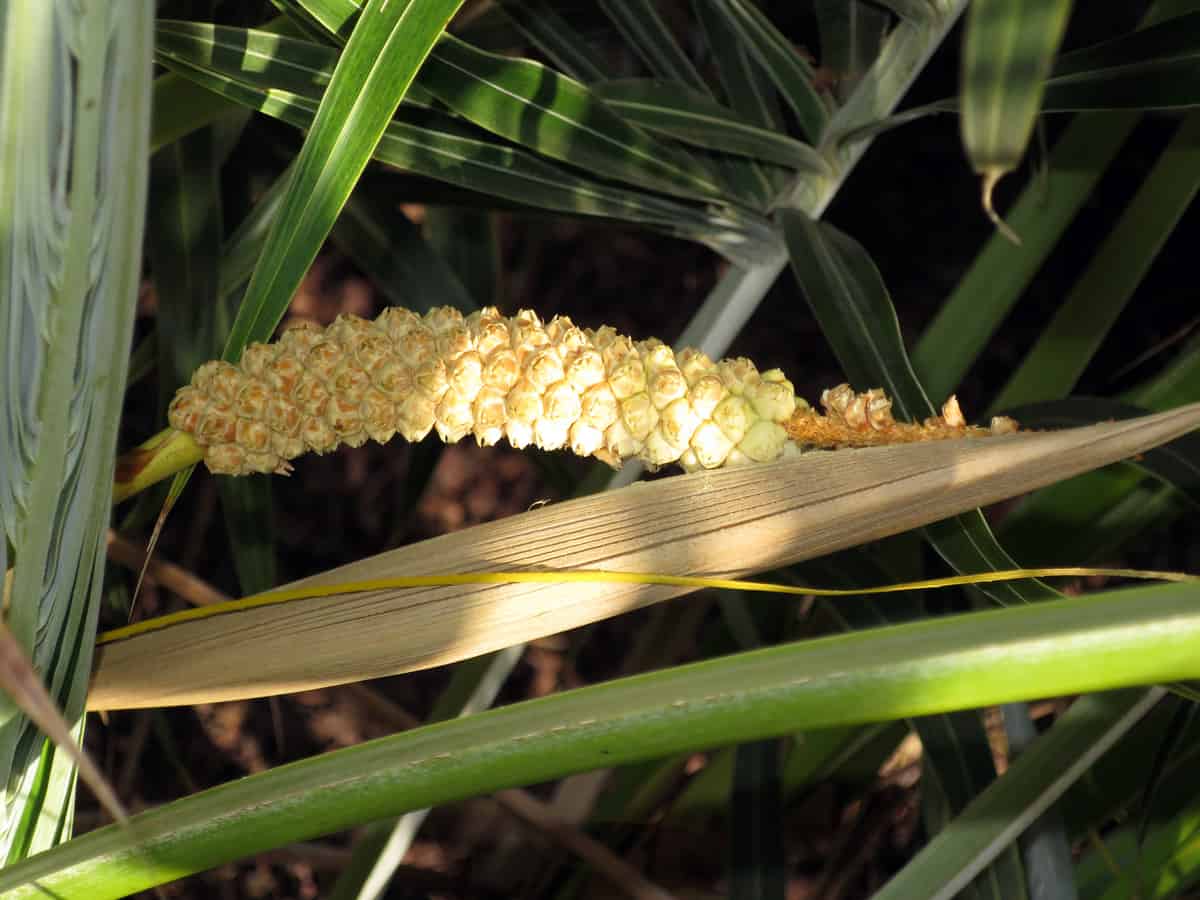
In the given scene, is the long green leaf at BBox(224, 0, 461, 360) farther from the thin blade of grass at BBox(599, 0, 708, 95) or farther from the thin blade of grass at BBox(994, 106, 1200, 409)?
the thin blade of grass at BBox(994, 106, 1200, 409)

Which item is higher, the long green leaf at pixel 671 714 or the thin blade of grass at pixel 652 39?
the thin blade of grass at pixel 652 39

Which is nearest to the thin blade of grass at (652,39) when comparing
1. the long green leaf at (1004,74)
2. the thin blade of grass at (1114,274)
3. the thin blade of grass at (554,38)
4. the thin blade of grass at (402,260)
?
the thin blade of grass at (554,38)

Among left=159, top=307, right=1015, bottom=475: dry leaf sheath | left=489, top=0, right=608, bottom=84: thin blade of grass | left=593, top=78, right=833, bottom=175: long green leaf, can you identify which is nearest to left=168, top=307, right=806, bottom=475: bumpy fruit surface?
left=159, top=307, right=1015, bottom=475: dry leaf sheath

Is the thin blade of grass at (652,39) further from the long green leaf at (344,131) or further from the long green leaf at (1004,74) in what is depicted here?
the long green leaf at (1004,74)

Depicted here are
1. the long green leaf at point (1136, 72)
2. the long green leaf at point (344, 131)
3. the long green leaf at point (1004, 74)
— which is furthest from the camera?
the long green leaf at point (1136, 72)

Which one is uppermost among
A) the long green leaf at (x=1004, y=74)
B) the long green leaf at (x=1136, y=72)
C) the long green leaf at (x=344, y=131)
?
the long green leaf at (x=1136, y=72)

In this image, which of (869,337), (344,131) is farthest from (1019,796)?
(344,131)

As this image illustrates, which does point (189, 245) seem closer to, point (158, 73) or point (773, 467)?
point (158, 73)

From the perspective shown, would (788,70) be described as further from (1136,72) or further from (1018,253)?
(1018,253)

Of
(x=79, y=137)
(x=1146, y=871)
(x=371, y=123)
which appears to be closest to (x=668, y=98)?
(x=371, y=123)
